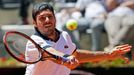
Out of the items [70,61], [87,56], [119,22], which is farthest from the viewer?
[119,22]

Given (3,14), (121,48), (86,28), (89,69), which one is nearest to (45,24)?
(121,48)

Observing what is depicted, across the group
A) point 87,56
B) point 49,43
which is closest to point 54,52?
point 49,43

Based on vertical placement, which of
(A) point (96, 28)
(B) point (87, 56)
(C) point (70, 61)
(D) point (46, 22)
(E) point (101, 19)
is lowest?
(A) point (96, 28)

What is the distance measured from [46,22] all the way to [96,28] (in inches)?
170

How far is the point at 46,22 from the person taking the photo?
10.5 feet

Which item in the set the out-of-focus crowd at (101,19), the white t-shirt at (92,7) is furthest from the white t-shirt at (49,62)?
the white t-shirt at (92,7)

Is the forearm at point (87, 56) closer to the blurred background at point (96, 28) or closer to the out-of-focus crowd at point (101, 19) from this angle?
the blurred background at point (96, 28)

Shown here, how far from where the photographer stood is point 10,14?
8414 mm

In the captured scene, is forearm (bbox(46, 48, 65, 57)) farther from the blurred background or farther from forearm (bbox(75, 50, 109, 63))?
the blurred background

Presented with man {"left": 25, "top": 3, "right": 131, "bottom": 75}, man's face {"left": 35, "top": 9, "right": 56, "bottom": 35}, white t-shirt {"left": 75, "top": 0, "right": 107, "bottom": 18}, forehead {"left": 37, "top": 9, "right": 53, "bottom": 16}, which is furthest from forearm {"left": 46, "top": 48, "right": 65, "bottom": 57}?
white t-shirt {"left": 75, "top": 0, "right": 107, "bottom": 18}

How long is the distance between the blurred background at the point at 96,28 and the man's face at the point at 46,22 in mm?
3754

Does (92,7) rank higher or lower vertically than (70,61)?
lower

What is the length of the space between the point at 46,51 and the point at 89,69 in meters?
3.97

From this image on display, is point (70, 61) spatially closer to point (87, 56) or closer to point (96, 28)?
point (87, 56)
